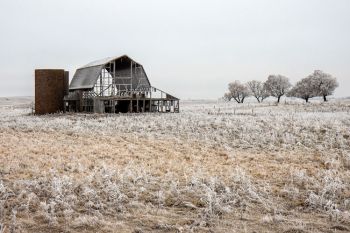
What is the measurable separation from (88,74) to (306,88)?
2178 inches

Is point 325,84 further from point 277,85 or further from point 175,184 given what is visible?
point 175,184

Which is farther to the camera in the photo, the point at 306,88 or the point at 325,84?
the point at 306,88

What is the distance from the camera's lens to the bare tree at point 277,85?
10062 centimetres

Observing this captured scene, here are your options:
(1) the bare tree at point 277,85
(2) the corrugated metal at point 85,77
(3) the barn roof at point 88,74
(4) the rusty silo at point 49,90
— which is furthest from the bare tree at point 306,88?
(4) the rusty silo at point 49,90

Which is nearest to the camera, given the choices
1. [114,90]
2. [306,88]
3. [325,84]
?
[114,90]

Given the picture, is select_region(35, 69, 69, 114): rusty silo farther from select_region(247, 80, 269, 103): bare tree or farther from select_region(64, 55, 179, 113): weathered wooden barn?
select_region(247, 80, 269, 103): bare tree

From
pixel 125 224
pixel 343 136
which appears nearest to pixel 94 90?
pixel 343 136

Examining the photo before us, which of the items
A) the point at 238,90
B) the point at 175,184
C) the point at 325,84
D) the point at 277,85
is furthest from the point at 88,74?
the point at 238,90

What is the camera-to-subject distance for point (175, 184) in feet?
37.2

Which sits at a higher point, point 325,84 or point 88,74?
point 325,84

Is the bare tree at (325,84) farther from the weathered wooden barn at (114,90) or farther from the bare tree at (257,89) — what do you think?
the weathered wooden barn at (114,90)

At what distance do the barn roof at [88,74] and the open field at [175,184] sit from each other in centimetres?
2238

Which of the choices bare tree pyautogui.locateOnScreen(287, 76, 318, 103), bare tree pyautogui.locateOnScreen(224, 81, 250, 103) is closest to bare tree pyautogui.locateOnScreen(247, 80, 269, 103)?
bare tree pyautogui.locateOnScreen(224, 81, 250, 103)

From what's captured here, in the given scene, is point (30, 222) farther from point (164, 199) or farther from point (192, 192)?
point (192, 192)
